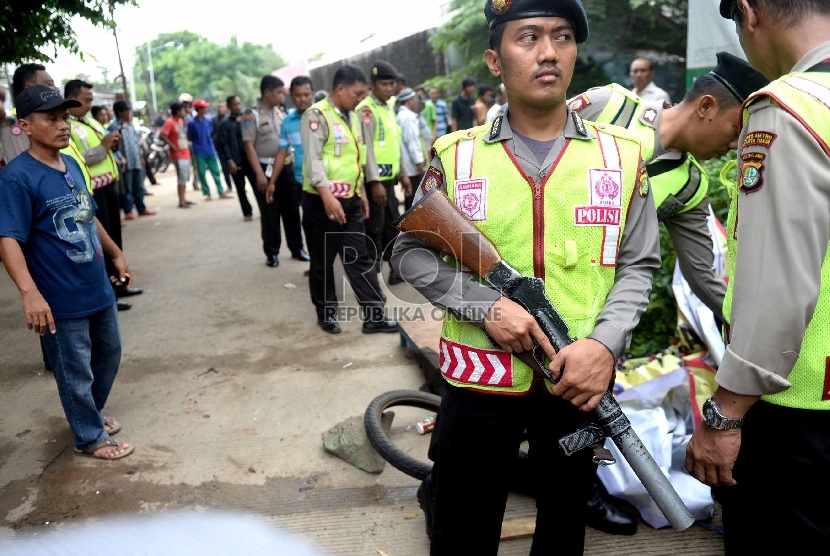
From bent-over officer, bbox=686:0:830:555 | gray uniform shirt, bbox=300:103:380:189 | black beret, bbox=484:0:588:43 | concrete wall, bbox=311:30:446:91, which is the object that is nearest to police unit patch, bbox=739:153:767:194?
bent-over officer, bbox=686:0:830:555

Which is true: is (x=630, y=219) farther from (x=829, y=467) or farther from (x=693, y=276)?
(x=693, y=276)

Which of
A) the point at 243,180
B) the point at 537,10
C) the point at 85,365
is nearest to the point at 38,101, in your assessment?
the point at 85,365

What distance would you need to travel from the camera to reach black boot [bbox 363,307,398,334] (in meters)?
5.21

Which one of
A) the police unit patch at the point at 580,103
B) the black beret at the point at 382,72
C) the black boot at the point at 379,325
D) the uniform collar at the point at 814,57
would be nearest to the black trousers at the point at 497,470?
the uniform collar at the point at 814,57

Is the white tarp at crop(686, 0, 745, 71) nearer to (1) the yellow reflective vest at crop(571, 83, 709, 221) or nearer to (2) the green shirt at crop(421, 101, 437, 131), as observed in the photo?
(1) the yellow reflective vest at crop(571, 83, 709, 221)

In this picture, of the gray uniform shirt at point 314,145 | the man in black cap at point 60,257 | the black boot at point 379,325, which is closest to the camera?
the man in black cap at point 60,257

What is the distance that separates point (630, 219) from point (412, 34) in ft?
64.9

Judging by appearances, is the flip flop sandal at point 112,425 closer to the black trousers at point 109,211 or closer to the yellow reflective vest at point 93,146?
the black trousers at point 109,211

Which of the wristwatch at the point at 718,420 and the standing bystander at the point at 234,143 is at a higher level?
the standing bystander at the point at 234,143

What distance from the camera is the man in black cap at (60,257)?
2.99m

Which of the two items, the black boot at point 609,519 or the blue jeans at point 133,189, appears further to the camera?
the blue jeans at point 133,189

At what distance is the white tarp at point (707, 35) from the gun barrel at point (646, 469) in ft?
19.2

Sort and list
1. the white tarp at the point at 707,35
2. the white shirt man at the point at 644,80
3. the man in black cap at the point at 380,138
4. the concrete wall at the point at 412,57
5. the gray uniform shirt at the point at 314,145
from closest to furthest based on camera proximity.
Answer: the gray uniform shirt at the point at 314,145 < the man in black cap at the point at 380,138 < the white tarp at the point at 707,35 < the white shirt man at the point at 644,80 < the concrete wall at the point at 412,57

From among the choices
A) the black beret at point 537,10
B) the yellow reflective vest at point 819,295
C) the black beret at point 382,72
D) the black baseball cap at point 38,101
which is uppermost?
the black beret at point 382,72
